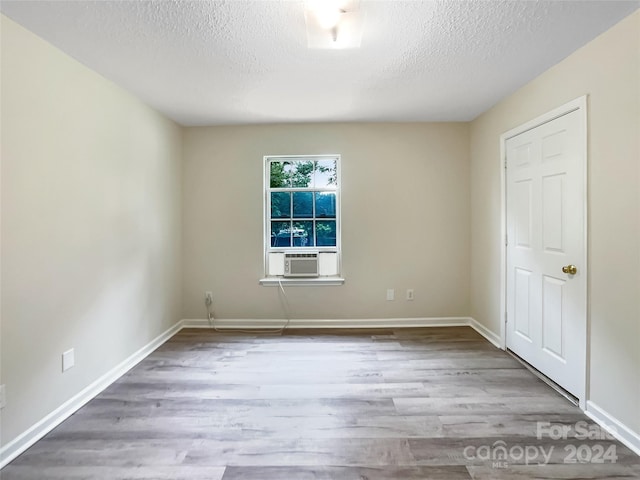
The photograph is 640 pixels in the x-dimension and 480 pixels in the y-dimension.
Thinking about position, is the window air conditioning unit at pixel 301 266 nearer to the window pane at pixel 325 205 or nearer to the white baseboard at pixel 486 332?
the window pane at pixel 325 205

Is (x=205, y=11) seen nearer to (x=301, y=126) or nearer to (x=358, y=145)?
(x=301, y=126)

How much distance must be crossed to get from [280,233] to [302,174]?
74 centimetres

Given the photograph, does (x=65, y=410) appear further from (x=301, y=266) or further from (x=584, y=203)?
(x=584, y=203)

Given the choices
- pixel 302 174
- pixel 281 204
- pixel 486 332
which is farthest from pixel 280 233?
pixel 486 332

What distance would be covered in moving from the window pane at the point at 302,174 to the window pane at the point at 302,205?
0.11 meters

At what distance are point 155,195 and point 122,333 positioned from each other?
130 cm

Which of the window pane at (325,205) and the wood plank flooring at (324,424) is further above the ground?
the window pane at (325,205)

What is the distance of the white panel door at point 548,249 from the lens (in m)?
1.99

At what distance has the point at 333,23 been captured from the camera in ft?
5.41

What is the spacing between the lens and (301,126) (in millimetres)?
3426

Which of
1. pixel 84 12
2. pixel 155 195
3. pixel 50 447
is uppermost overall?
pixel 84 12

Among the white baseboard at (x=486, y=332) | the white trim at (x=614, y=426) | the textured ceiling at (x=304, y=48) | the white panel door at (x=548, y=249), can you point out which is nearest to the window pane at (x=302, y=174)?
the textured ceiling at (x=304, y=48)

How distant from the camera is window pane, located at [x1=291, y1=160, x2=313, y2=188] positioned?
3561mm

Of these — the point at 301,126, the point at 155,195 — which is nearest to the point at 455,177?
the point at 301,126
